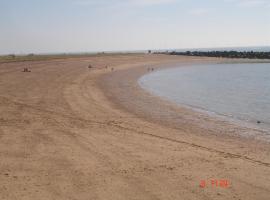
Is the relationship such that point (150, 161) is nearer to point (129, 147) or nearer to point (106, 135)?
point (129, 147)

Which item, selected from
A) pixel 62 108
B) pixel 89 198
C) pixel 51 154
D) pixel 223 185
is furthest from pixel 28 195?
pixel 62 108

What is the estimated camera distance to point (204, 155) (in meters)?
9.02

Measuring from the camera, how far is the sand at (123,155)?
22.0 feet

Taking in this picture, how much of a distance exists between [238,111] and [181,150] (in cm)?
909

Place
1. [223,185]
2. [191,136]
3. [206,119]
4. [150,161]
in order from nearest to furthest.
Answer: [223,185] → [150,161] → [191,136] → [206,119]
